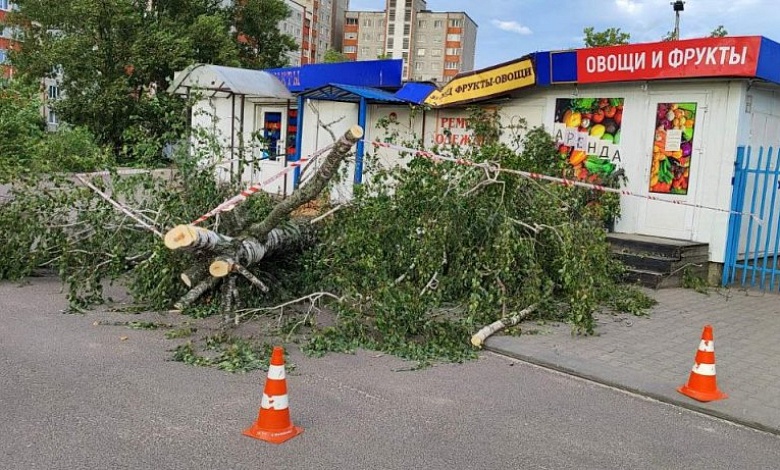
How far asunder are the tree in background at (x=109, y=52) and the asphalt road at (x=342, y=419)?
23.2 metres

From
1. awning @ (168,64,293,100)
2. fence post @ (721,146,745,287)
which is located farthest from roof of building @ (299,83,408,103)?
fence post @ (721,146,745,287)

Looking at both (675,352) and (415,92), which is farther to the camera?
(415,92)

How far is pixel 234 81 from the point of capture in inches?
624

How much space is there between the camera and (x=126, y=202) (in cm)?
791

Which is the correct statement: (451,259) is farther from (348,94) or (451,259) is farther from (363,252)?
(348,94)

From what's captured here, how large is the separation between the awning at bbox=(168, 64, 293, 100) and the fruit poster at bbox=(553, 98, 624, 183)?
25.1 feet

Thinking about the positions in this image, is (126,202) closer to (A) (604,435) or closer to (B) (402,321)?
(B) (402,321)

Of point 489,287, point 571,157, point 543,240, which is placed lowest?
point 489,287

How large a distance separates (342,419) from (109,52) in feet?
93.0

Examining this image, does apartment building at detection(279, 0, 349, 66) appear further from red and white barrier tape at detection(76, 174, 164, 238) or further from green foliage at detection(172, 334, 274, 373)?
green foliage at detection(172, 334, 274, 373)

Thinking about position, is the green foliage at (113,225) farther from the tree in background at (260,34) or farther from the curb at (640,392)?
the tree in background at (260,34)

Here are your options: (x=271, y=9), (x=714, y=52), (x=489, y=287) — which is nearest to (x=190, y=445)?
(x=489, y=287)

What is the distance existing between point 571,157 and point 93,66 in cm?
2389

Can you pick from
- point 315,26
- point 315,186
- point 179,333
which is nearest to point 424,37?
point 315,26
